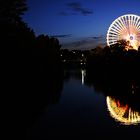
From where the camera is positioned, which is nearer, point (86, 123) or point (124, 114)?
point (86, 123)

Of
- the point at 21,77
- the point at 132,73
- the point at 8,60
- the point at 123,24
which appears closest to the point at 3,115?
the point at 8,60

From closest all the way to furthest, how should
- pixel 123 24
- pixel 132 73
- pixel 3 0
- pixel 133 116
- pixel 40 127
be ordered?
1. pixel 40 127
2. pixel 133 116
3. pixel 3 0
4. pixel 132 73
5. pixel 123 24

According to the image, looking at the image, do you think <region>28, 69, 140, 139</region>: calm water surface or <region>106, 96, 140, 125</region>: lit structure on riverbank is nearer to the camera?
<region>28, 69, 140, 139</region>: calm water surface

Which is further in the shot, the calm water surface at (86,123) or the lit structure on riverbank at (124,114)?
the lit structure on riverbank at (124,114)

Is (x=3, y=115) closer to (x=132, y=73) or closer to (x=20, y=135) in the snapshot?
(x=20, y=135)

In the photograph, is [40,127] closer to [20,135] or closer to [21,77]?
[20,135]

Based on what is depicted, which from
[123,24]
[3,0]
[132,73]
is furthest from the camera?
[123,24]

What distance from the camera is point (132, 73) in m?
49.6

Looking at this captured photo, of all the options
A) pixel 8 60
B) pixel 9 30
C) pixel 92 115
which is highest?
pixel 9 30

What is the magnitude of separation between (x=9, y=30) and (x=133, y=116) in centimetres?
2101

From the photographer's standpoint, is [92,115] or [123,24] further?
[123,24]

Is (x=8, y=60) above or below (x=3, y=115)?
above

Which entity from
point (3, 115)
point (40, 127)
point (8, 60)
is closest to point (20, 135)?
point (40, 127)

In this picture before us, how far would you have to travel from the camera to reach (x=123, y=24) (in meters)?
61.8
